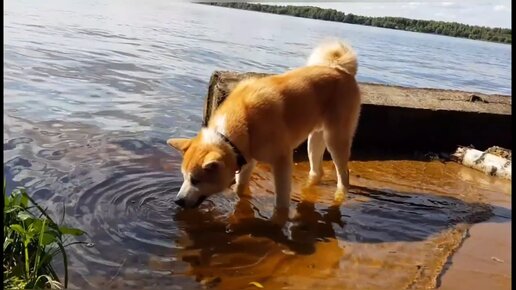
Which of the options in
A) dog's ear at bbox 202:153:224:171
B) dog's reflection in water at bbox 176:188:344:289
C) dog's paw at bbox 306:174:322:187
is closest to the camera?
dog's reflection in water at bbox 176:188:344:289

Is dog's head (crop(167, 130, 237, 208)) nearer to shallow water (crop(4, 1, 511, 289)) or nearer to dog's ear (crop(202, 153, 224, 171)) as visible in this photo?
dog's ear (crop(202, 153, 224, 171))

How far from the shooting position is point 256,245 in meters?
4.01

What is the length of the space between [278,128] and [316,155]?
1.16 metres

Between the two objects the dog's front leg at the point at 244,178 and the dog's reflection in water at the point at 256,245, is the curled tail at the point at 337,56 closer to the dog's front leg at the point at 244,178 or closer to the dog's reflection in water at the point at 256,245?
the dog's front leg at the point at 244,178

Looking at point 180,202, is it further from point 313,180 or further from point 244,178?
point 313,180

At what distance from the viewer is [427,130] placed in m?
7.03

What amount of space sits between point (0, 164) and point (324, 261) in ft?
7.57

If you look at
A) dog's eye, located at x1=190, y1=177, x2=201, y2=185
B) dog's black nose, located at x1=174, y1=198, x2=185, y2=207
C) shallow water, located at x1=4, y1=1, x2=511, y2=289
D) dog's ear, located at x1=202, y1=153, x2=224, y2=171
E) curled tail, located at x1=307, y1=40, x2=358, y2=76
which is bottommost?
shallow water, located at x1=4, y1=1, x2=511, y2=289

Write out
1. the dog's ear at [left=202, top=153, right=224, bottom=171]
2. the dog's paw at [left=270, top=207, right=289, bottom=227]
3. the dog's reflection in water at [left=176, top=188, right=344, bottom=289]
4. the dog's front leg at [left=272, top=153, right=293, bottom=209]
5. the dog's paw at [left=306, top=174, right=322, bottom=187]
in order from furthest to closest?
1. the dog's paw at [left=306, top=174, right=322, bottom=187]
2. the dog's front leg at [left=272, top=153, right=293, bottom=209]
3. the dog's paw at [left=270, top=207, right=289, bottom=227]
4. the dog's ear at [left=202, top=153, right=224, bottom=171]
5. the dog's reflection in water at [left=176, top=188, right=344, bottom=289]

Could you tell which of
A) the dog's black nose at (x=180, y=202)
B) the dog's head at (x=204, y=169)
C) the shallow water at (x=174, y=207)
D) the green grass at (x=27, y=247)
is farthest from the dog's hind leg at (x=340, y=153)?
the green grass at (x=27, y=247)

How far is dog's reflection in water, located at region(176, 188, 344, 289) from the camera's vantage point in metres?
3.59

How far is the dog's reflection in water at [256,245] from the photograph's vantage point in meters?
3.59

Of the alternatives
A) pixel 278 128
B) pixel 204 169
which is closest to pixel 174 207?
pixel 204 169

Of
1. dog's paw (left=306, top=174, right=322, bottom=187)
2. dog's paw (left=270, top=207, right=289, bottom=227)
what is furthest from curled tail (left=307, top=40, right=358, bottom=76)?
dog's paw (left=270, top=207, right=289, bottom=227)
